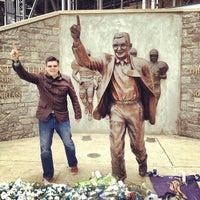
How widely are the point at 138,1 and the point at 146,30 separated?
11400 millimetres

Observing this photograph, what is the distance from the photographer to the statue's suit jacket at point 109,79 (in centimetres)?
374

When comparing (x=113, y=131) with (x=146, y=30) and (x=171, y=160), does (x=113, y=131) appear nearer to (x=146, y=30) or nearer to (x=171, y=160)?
(x=171, y=160)

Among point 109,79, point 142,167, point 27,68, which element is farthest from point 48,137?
point 27,68

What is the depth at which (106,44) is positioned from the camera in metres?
7.45

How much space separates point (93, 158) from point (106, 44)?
10.6 ft

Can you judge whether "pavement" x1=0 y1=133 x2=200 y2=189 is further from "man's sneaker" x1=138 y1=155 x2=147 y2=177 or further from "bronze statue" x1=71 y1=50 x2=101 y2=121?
"bronze statue" x1=71 y1=50 x2=101 y2=121

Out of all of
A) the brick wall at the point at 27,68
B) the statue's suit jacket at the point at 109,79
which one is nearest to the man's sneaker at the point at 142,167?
the statue's suit jacket at the point at 109,79

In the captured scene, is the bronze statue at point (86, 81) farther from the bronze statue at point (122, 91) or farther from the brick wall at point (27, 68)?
the bronze statue at point (122, 91)

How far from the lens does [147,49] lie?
7.33 meters

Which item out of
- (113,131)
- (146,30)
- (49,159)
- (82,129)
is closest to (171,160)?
(113,131)

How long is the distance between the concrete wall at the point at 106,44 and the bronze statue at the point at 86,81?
0.19 meters

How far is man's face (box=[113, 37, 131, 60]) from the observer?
369 centimetres

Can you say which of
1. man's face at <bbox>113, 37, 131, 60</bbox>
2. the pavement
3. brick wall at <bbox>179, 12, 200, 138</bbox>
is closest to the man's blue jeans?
the pavement

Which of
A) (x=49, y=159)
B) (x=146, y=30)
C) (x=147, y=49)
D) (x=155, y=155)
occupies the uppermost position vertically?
(x=146, y=30)
